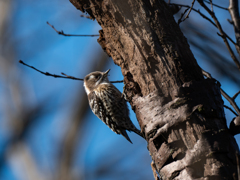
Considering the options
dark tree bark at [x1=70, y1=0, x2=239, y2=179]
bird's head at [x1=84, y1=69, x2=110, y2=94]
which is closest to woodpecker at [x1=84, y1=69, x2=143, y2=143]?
bird's head at [x1=84, y1=69, x2=110, y2=94]

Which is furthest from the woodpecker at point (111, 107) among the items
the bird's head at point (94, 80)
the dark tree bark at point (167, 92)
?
A: the dark tree bark at point (167, 92)

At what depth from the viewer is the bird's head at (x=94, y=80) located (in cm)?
506

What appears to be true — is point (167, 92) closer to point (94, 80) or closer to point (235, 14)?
point (235, 14)

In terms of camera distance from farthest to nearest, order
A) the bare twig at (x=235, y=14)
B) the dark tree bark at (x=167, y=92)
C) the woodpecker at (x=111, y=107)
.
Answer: the woodpecker at (x=111, y=107) → the bare twig at (x=235, y=14) → the dark tree bark at (x=167, y=92)

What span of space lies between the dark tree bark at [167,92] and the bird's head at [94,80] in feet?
8.18

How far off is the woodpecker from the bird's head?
0.06 metres

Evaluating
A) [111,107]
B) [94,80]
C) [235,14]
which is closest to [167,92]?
[235,14]

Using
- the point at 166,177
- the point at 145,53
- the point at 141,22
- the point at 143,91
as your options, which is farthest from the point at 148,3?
the point at 166,177

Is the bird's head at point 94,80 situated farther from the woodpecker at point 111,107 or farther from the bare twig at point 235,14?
the bare twig at point 235,14

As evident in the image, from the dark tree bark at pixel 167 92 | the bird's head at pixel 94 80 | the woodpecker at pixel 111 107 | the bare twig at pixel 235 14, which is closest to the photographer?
the dark tree bark at pixel 167 92

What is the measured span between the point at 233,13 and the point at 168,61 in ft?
4.83

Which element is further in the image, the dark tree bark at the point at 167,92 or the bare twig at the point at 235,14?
A: the bare twig at the point at 235,14

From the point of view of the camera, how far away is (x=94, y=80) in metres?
5.12

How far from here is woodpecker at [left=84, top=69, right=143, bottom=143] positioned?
4680 mm
